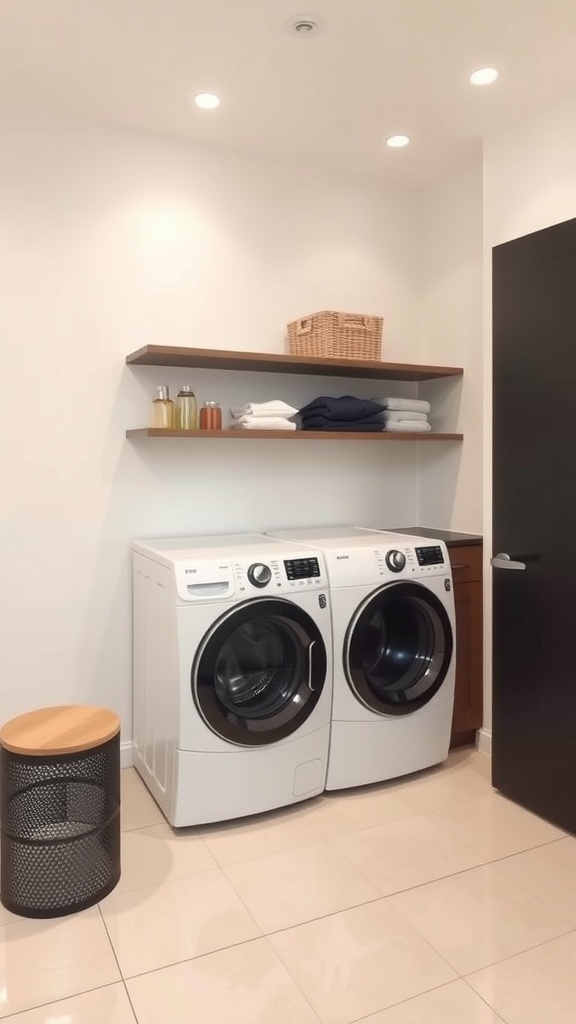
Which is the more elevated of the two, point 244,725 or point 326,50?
point 326,50

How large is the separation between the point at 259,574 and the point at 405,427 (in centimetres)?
114

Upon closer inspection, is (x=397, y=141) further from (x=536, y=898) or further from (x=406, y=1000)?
(x=406, y=1000)

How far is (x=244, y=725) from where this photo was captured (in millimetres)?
2451

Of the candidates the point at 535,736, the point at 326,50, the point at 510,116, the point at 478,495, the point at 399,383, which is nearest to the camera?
the point at 326,50

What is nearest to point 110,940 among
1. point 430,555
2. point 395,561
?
point 395,561

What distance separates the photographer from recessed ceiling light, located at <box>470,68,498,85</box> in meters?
2.48

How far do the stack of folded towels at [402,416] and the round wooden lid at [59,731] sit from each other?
67.7 inches

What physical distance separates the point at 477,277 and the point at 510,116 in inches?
25.7

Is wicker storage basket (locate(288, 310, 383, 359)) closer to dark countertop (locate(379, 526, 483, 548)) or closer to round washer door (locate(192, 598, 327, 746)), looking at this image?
dark countertop (locate(379, 526, 483, 548))

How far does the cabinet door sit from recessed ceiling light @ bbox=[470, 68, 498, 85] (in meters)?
1.87

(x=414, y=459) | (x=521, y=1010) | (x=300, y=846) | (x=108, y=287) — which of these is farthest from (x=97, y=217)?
(x=521, y=1010)

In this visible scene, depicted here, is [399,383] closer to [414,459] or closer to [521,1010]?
[414,459]

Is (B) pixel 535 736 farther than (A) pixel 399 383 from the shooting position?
No

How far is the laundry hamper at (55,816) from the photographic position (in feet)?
6.65
